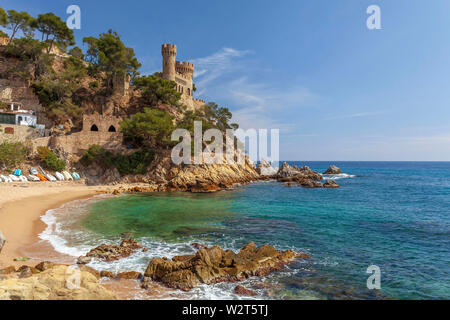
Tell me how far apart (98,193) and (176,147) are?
43.0 feet

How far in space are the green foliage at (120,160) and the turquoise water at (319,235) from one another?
10.5 m

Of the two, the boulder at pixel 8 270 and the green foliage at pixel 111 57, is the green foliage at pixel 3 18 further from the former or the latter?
the boulder at pixel 8 270

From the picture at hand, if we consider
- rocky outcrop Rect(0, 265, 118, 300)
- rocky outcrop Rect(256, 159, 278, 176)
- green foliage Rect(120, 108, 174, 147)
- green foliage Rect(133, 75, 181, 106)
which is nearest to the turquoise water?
rocky outcrop Rect(0, 265, 118, 300)

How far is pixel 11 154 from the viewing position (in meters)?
26.8

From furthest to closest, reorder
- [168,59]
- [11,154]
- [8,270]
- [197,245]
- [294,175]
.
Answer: [294,175] → [168,59] → [11,154] → [197,245] → [8,270]

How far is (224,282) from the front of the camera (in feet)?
26.8

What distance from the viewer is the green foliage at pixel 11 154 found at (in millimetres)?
26423

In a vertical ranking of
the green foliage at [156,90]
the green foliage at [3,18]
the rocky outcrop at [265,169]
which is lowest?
the rocky outcrop at [265,169]

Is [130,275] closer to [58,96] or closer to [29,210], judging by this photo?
[29,210]

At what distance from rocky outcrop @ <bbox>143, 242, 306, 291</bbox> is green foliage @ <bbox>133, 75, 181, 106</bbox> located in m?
39.6

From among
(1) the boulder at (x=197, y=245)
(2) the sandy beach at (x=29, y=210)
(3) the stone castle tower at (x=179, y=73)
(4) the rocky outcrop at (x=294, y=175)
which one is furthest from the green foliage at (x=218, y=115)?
(1) the boulder at (x=197, y=245)

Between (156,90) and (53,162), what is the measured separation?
71.0ft

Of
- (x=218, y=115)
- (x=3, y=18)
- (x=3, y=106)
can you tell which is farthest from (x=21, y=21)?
(x=218, y=115)
